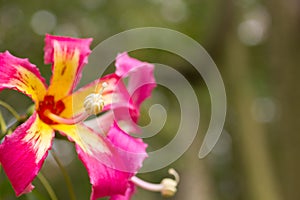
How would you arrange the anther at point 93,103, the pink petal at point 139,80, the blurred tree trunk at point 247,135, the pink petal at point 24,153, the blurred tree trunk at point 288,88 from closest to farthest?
the pink petal at point 24,153 → the anther at point 93,103 → the pink petal at point 139,80 → the blurred tree trunk at point 288,88 → the blurred tree trunk at point 247,135

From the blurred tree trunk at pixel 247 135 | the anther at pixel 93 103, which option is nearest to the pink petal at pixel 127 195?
the anther at pixel 93 103

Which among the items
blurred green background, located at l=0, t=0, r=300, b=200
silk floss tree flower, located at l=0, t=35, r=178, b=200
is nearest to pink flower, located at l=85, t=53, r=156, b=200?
silk floss tree flower, located at l=0, t=35, r=178, b=200

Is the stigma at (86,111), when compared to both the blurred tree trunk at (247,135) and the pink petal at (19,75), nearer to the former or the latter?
the pink petal at (19,75)

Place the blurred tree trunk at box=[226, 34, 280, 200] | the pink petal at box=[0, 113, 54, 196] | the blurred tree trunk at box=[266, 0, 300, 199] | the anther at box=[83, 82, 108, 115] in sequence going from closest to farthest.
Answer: the pink petal at box=[0, 113, 54, 196] → the anther at box=[83, 82, 108, 115] → the blurred tree trunk at box=[266, 0, 300, 199] → the blurred tree trunk at box=[226, 34, 280, 200]

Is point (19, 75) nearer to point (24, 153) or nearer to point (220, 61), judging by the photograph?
point (24, 153)

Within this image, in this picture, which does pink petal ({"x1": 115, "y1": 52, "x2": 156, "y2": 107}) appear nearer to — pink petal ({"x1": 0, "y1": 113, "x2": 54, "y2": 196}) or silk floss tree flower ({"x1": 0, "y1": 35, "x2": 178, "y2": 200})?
silk floss tree flower ({"x1": 0, "y1": 35, "x2": 178, "y2": 200})

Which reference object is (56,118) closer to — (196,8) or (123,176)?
(123,176)

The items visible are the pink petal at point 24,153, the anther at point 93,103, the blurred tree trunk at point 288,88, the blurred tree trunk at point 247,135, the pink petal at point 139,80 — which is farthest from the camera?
the blurred tree trunk at point 247,135

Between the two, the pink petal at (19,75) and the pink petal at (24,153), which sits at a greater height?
the pink petal at (19,75)

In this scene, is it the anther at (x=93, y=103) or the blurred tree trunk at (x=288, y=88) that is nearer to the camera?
the anther at (x=93, y=103)
